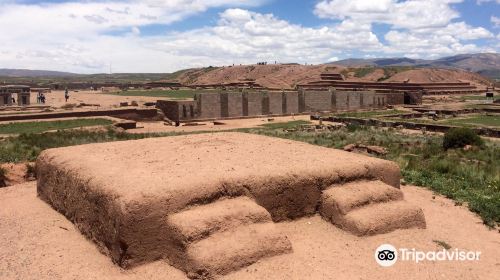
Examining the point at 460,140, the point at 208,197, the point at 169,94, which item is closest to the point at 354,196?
the point at 208,197

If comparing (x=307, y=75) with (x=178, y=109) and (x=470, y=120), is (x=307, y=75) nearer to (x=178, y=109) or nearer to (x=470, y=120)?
(x=470, y=120)

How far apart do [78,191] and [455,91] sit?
69.0 m

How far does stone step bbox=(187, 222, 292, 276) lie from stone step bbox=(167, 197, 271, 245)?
10 centimetres

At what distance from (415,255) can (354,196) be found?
157 cm

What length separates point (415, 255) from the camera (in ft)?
24.8

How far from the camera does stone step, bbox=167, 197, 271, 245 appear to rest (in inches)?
267

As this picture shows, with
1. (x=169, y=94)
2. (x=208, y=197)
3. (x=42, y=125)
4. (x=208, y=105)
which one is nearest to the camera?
(x=208, y=197)

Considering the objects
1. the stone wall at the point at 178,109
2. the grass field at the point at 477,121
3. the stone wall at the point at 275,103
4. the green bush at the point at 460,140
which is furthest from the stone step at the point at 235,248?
the stone wall at the point at 275,103

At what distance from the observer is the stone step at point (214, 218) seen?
679 cm

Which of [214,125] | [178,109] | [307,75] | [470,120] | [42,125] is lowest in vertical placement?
[214,125]

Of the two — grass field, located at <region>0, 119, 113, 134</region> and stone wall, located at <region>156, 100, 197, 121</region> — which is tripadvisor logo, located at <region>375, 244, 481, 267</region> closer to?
grass field, located at <region>0, 119, 113, 134</region>

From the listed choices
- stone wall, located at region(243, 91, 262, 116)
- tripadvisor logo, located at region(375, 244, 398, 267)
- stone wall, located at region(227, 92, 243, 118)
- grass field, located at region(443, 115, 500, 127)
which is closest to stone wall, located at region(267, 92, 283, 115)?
stone wall, located at region(243, 91, 262, 116)

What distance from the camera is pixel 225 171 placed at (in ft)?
27.5

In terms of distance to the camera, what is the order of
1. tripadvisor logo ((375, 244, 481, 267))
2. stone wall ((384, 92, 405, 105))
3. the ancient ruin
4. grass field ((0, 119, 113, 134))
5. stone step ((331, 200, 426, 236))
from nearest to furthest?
tripadvisor logo ((375, 244, 481, 267))
stone step ((331, 200, 426, 236))
grass field ((0, 119, 113, 134))
the ancient ruin
stone wall ((384, 92, 405, 105))
